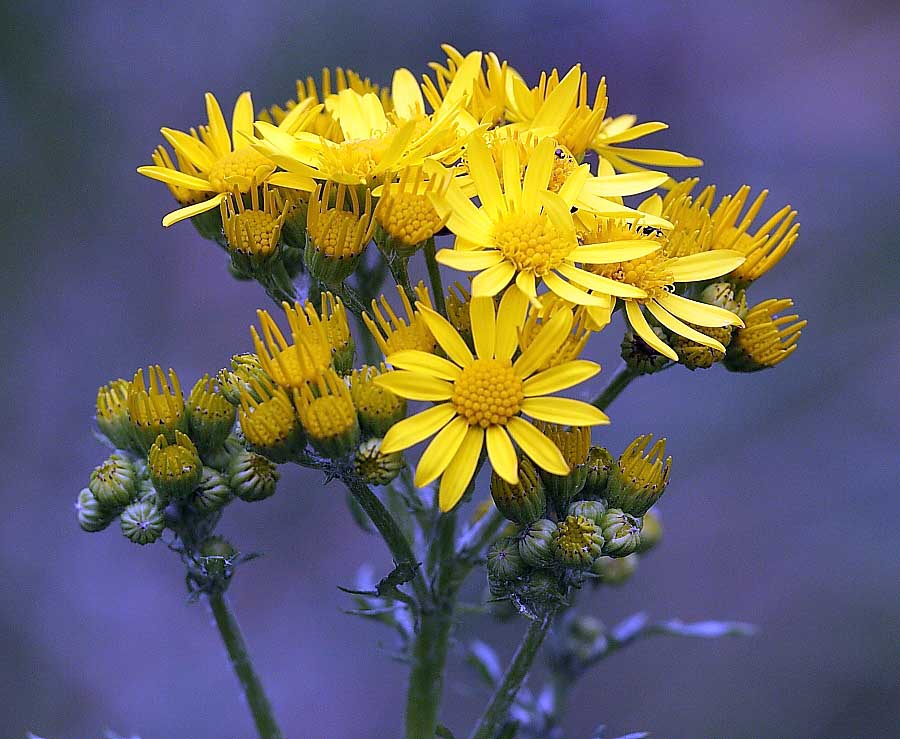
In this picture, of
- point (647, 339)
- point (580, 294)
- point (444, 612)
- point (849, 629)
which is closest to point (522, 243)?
point (580, 294)

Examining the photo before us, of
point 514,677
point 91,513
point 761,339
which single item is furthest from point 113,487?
point 761,339

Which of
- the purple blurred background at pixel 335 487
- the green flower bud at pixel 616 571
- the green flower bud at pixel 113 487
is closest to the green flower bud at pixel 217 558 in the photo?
the green flower bud at pixel 113 487

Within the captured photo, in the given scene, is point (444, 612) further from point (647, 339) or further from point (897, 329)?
point (897, 329)

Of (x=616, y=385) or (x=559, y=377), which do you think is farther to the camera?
(x=616, y=385)

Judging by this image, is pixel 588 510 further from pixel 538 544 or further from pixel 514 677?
pixel 514 677

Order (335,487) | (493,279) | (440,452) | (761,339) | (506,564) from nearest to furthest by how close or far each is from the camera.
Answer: (440,452) < (493,279) < (506,564) < (761,339) < (335,487)

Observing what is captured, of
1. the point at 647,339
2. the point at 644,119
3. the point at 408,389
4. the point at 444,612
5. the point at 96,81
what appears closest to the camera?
the point at 408,389

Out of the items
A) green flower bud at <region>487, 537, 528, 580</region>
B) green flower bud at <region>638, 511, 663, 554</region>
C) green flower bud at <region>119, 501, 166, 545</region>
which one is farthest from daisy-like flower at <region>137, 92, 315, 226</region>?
green flower bud at <region>638, 511, 663, 554</region>
